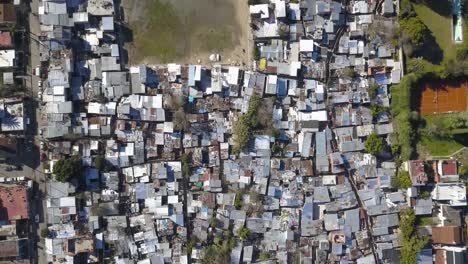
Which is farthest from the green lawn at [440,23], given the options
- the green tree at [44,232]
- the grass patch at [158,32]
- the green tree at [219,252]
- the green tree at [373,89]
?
the green tree at [44,232]

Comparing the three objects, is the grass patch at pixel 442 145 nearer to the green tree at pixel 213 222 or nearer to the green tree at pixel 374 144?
the green tree at pixel 374 144

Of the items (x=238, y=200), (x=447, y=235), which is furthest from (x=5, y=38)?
(x=447, y=235)

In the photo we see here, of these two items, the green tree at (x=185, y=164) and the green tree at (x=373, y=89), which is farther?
the green tree at (x=373, y=89)

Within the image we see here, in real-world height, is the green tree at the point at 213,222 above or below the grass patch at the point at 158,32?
below

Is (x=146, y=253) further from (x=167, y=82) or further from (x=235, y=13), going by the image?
(x=235, y=13)

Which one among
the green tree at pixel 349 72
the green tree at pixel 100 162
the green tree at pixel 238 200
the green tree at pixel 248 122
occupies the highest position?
the green tree at pixel 349 72

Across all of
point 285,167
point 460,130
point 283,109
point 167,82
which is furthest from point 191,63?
point 460,130

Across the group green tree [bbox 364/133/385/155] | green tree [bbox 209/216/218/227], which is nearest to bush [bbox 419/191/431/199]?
green tree [bbox 364/133/385/155]
